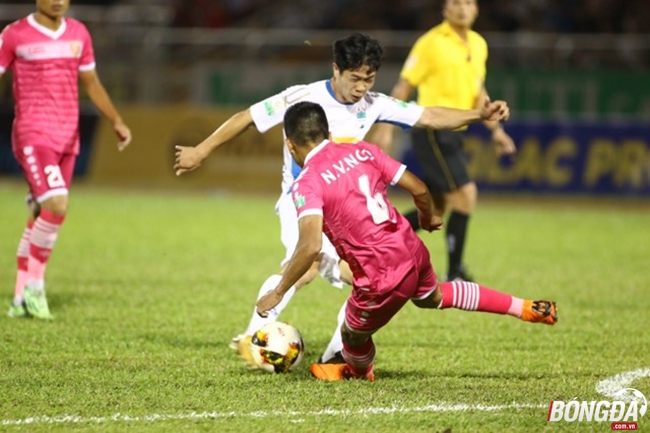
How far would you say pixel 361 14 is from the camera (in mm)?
21750

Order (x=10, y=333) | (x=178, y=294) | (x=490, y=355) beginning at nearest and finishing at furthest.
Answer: (x=490, y=355) → (x=10, y=333) → (x=178, y=294)

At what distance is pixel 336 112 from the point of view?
6.71 meters

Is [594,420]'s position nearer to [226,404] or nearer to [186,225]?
[226,404]

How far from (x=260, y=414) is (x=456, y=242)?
489cm

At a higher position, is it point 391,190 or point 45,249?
point 45,249

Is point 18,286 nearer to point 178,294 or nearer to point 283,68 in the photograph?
point 178,294

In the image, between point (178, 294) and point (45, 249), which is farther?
point (178, 294)

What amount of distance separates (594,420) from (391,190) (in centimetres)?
1426

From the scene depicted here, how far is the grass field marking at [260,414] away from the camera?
206 inches

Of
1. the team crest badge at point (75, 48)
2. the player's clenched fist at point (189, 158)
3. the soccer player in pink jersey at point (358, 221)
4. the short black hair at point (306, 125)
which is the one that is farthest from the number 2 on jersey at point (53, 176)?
the short black hair at point (306, 125)

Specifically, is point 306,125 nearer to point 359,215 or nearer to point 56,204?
point 359,215

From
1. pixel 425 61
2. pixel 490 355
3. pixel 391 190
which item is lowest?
pixel 391 190

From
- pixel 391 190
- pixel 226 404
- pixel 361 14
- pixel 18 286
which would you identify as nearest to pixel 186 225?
pixel 391 190

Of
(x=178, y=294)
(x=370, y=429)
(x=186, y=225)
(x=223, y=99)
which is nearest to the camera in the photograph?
(x=370, y=429)
